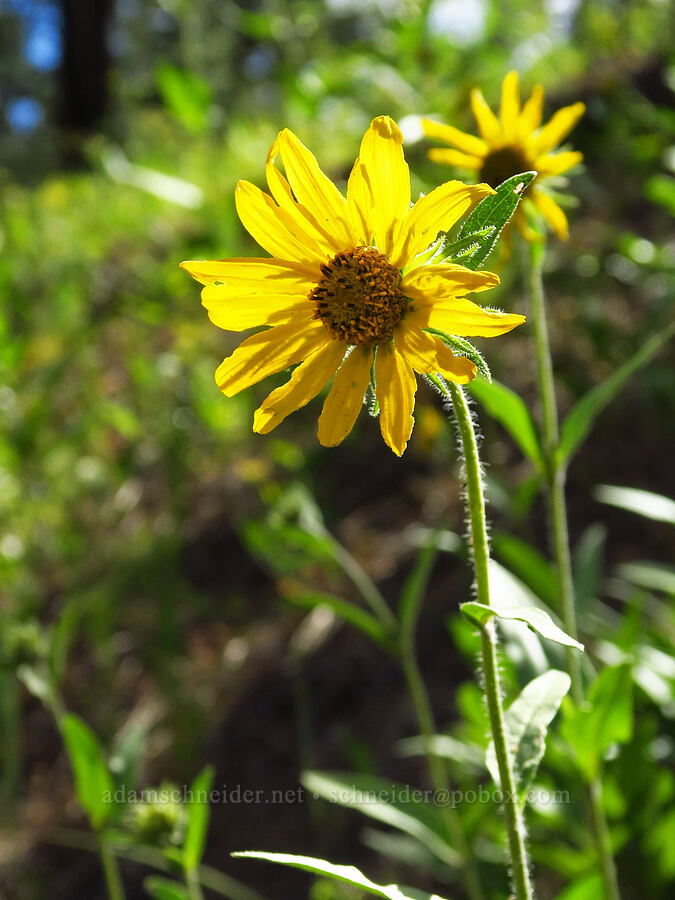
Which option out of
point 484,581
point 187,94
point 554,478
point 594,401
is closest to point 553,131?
point 594,401

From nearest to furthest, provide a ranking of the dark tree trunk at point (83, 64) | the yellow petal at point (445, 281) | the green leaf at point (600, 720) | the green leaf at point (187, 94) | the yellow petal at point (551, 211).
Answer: the yellow petal at point (445, 281) → the green leaf at point (600, 720) → the yellow petal at point (551, 211) → the green leaf at point (187, 94) → the dark tree trunk at point (83, 64)

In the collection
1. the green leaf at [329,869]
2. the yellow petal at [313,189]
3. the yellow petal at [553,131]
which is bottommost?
the green leaf at [329,869]

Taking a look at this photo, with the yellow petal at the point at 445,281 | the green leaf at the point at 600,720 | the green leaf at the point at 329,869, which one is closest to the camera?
the green leaf at the point at 329,869

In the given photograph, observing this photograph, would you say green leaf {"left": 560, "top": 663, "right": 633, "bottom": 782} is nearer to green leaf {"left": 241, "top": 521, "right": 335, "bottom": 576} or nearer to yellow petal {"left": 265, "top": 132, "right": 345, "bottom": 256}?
green leaf {"left": 241, "top": 521, "right": 335, "bottom": 576}

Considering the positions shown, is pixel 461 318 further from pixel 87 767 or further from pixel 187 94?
pixel 187 94

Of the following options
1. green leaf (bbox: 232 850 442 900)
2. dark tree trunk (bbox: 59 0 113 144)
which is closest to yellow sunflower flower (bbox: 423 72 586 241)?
green leaf (bbox: 232 850 442 900)

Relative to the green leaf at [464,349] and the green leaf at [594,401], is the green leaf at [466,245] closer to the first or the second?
the green leaf at [464,349]

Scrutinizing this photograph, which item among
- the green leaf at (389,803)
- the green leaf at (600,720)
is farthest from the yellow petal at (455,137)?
the green leaf at (389,803)
